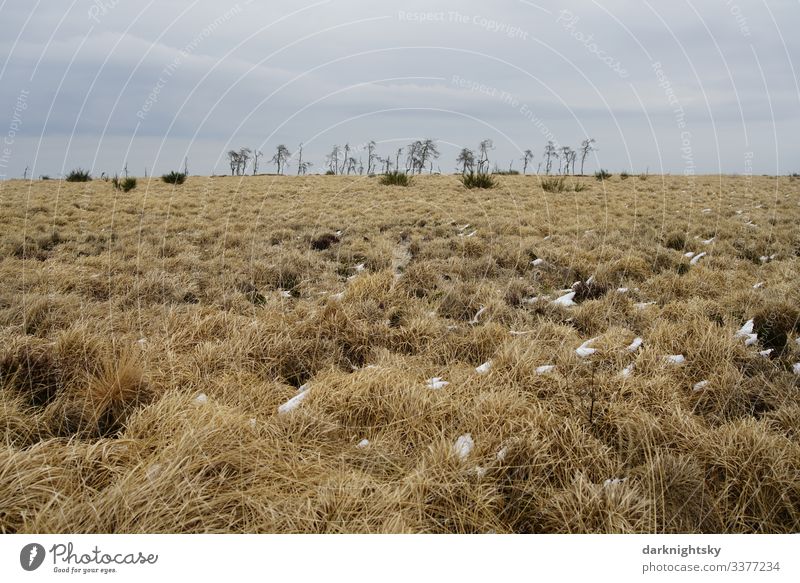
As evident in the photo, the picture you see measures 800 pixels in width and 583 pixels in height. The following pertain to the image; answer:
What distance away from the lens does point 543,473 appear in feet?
7.06

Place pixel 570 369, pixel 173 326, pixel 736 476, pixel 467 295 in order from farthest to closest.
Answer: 1. pixel 467 295
2. pixel 173 326
3. pixel 570 369
4. pixel 736 476

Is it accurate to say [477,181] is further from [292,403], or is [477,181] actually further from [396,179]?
[292,403]

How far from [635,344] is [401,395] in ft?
6.47

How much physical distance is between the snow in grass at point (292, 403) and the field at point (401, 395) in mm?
19

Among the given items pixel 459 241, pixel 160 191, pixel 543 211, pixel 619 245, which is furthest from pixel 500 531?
pixel 160 191

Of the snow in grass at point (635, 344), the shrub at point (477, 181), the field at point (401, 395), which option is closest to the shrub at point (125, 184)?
the field at point (401, 395)

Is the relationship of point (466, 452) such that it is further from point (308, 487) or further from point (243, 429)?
point (243, 429)

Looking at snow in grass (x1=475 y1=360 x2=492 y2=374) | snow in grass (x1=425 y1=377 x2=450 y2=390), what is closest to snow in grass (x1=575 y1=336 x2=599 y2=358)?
snow in grass (x1=475 y1=360 x2=492 y2=374)

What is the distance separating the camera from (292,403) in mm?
2695

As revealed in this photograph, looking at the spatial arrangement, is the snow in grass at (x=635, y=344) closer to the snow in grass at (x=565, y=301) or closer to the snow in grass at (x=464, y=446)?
the snow in grass at (x=565, y=301)

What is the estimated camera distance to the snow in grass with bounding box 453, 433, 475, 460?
7.17 ft

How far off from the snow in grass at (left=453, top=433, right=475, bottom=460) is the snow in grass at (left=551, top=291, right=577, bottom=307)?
2608mm

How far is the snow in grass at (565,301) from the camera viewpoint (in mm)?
4642
